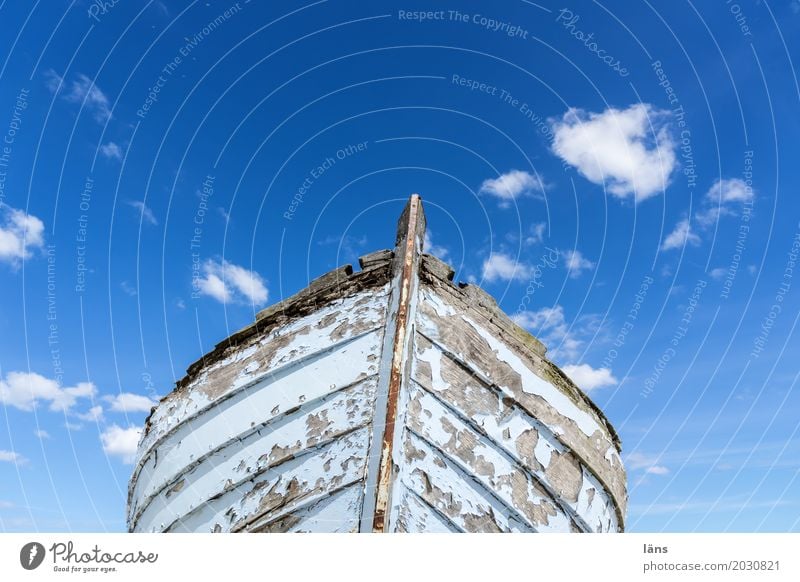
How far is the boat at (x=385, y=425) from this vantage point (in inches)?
116

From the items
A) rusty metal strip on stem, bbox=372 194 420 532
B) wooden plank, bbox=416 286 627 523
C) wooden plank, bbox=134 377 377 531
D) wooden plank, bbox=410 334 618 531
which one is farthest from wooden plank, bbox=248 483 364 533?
wooden plank, bbox=416 286 627 523

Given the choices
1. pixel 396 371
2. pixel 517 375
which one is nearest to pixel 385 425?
pixel 396 371

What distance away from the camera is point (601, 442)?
13.8 feet

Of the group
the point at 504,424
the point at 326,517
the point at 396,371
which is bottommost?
the point at 326,517
